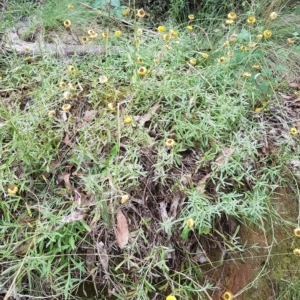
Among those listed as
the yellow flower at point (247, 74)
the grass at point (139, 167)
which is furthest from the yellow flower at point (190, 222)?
the yellow flower at point (247, 74)

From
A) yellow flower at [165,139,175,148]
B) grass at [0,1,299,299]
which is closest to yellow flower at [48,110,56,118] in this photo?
grass at [0,1,299,299]

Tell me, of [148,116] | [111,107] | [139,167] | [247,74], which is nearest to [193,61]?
[247,74]

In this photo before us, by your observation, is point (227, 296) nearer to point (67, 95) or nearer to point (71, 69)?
point (67, 95)

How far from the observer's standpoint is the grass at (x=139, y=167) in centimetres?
145

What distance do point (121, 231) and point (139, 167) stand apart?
25 centimetres

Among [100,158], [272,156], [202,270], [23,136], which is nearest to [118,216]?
[100,158]

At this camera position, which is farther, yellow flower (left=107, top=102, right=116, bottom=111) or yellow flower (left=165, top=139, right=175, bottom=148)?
yellow flower (left=107, top=102, right=116, bottom=111)

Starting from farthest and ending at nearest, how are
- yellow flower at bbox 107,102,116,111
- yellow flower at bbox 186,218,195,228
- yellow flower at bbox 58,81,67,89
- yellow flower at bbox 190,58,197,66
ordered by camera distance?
yellow flower at bbox 190,58,197,66
yellow flower at bbox 58,81,67,89
yellow flower at bbox 107,102,116,111
yellow flower at bbox 186,218,195,228

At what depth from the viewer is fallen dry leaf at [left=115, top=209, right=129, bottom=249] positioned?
1459 millimetres

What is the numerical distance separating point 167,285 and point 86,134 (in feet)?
2.19

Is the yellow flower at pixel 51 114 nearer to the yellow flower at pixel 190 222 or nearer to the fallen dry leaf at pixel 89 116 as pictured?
the fallen dry leaf at pixel 89 116

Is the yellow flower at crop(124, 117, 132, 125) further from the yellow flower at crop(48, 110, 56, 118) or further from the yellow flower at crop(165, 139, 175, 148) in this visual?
the yellow flower at crop(48, 110, 56, 118)

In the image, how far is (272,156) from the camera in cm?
177

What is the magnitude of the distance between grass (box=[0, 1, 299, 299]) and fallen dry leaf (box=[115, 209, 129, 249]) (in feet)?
0.06
